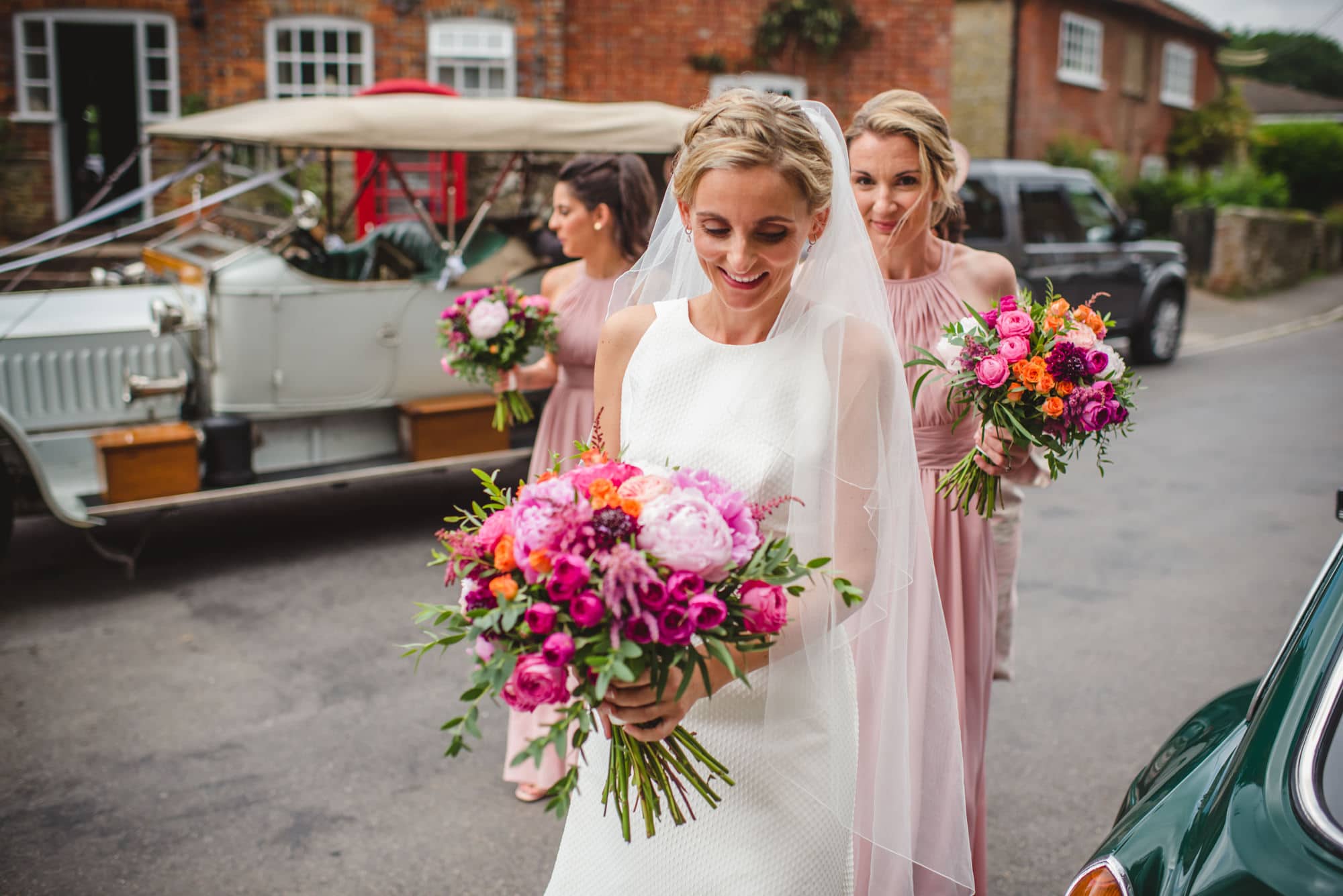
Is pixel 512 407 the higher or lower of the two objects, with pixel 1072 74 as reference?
lower

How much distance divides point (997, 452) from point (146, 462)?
16.1 ft

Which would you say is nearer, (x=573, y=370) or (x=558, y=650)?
(x=558, y=650)

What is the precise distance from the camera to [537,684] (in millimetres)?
1675

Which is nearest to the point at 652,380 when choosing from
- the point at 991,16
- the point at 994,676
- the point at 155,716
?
the point at 994,676

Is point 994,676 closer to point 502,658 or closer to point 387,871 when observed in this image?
point 387,871

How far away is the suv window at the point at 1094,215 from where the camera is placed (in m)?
12.9

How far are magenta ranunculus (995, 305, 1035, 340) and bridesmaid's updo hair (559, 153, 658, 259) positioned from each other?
6.41 ft

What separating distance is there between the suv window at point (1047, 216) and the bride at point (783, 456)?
408 inches

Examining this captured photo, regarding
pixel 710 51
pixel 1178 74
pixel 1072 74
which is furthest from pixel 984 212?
pixel 1178 74

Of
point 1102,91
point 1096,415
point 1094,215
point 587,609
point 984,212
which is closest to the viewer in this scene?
point 587,609

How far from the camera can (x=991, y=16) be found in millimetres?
23016

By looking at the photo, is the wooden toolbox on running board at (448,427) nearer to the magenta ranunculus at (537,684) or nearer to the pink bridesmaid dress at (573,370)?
the pink bridesmaid dress at (573,370)

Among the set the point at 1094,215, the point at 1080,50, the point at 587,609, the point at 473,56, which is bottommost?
the point at 587,609

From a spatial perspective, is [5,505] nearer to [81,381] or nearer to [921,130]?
[81,381]
